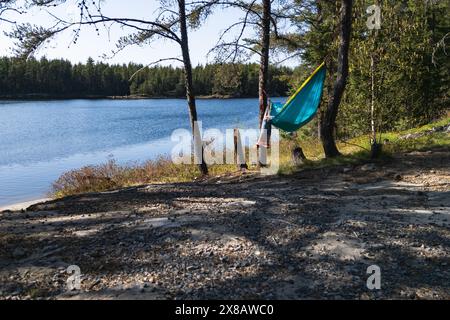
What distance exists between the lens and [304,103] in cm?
1023

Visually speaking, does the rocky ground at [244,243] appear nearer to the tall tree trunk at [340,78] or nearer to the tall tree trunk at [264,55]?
the tall tree trunk at [340,78]

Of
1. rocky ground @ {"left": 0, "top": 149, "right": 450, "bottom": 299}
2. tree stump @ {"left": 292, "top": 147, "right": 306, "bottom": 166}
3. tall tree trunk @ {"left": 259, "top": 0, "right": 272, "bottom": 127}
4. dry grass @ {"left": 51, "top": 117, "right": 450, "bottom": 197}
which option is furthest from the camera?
tall tree trunk @ {"left": 259, "top": 0, "right": 272, "bottom": 127}

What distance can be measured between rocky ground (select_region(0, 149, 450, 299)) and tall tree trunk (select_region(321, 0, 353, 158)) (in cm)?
208

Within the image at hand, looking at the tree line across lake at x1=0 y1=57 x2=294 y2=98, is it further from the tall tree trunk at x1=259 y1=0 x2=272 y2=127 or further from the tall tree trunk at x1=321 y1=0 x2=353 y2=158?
the tall tree trunk at x1=321 y1=0 x2=353 y2=158

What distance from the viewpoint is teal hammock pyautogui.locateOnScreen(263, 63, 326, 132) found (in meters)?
10.1

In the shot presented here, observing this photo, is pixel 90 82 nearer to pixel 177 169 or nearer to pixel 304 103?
pixel 177 169

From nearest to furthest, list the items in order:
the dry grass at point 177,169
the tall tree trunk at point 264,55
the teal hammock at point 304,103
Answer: the teal hammock at point 304,103 < the dry grass at point 177,169 < the tall tree trunk at point 264,55

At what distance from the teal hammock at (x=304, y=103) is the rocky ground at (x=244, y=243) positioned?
227 centimetres

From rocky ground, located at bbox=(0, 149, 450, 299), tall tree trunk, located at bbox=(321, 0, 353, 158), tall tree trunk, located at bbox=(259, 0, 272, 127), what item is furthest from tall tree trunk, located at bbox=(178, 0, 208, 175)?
rocky ground, located at bbox=(0, 149, 450, 299)

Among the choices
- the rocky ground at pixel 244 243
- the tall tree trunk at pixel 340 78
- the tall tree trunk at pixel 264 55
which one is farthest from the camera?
the tall tree trunk at pixel 264 55

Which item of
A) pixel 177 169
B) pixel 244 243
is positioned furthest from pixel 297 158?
pixel 177 169

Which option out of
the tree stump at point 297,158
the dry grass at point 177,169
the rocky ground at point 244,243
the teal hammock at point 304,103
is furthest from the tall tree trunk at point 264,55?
the rocky ground at point 244,243

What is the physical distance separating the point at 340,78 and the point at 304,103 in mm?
978

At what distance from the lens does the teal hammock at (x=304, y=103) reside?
33.2 ft
